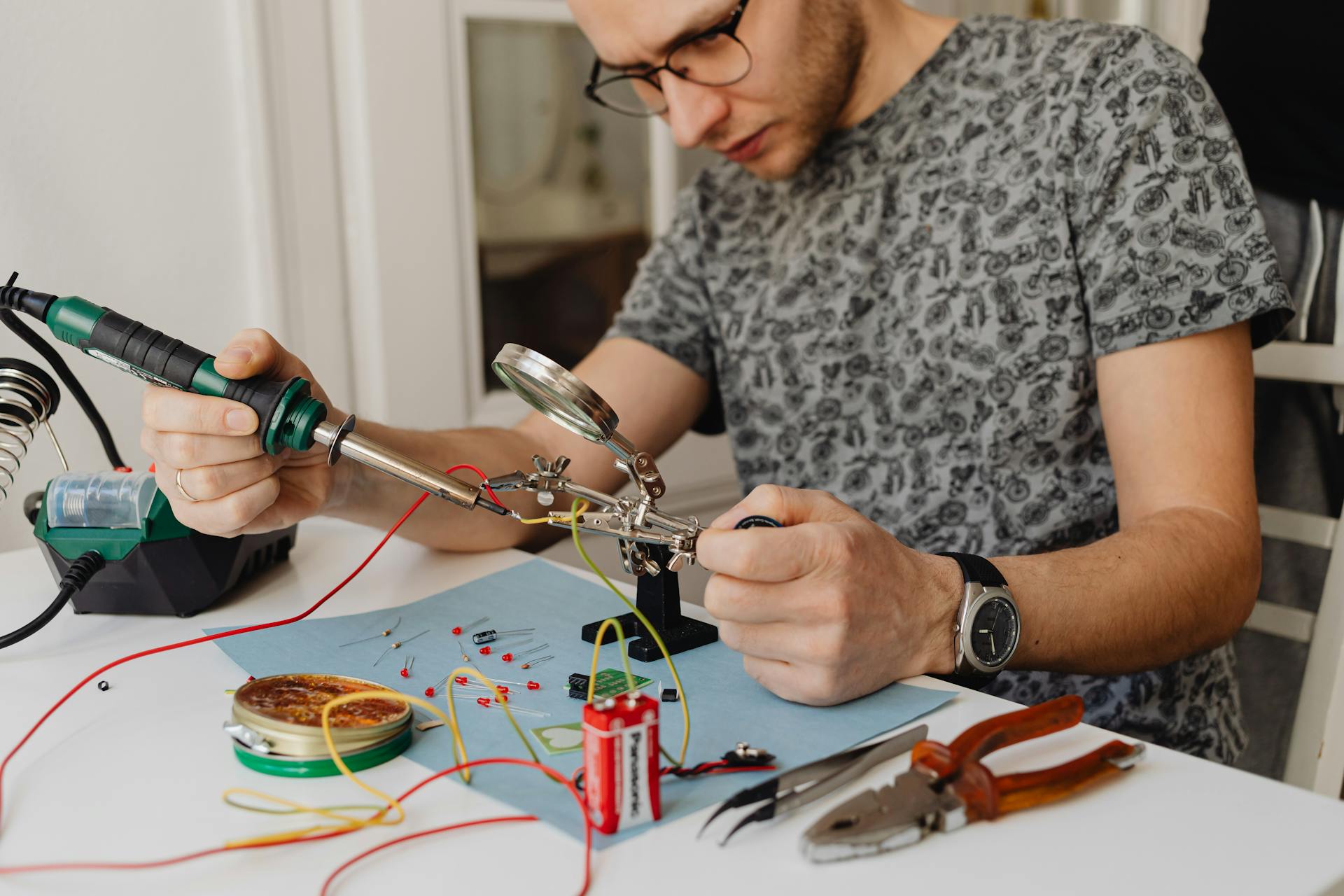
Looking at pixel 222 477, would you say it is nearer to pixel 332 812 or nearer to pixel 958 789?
pixel 332 812

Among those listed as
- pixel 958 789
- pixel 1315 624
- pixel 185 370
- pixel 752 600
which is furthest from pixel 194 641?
pixel 1315 624

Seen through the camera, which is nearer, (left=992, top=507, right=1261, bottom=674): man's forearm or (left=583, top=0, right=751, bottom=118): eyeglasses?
(left=992, top=507, right=1261, bottom=674): man's forearm

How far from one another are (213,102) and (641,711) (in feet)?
4.11

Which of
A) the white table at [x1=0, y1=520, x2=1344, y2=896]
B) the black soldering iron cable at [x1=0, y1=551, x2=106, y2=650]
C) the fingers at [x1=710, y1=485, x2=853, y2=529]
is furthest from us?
the black soldering iron cable at [x1=0, y1=551, x2=106, y2=650]

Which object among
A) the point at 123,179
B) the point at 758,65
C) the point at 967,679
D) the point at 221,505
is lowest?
the point at 967,679

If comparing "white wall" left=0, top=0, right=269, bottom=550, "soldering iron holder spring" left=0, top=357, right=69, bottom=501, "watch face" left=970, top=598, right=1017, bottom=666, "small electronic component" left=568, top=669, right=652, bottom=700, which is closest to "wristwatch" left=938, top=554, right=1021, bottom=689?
"watch face" left=970, top=598, right=1017, bottom=666

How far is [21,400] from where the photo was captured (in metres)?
0.97

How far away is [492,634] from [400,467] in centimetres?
17

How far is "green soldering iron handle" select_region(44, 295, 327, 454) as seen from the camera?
0.83m

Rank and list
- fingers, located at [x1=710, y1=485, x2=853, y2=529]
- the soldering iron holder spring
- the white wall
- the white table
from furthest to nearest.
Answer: the white wall → the soldering iron holder spring → fingers, located at [x1=710, y1=485, x2=853, y2=529] → the white table

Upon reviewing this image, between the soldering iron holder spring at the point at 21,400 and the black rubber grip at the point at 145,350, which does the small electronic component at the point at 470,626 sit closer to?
the black rubber grip at the point at 145,350

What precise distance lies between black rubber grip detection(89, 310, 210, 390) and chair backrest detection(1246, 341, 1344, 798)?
1127 millimetres

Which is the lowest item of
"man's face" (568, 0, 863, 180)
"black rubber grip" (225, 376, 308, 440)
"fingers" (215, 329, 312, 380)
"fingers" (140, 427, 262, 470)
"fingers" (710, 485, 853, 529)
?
"fingers" (710, 485, 853, 529)

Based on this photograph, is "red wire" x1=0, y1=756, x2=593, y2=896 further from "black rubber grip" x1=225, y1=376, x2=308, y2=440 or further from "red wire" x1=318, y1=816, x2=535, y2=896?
"black rubber grip" x1=225, y1=376, x2=308, y2=440
